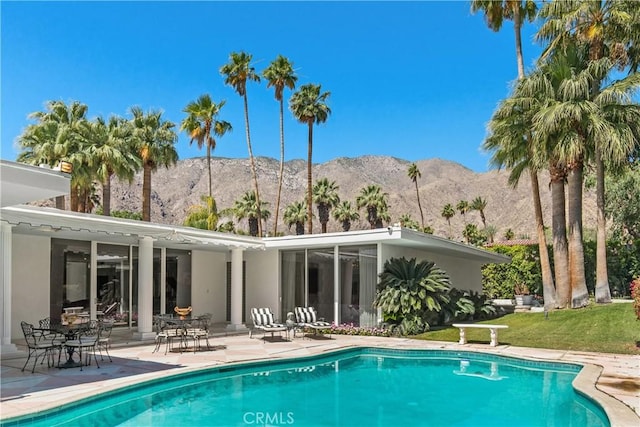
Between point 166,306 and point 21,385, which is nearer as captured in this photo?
point 21,385

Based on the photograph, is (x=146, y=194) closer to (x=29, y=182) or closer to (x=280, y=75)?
(x=280, y=75)

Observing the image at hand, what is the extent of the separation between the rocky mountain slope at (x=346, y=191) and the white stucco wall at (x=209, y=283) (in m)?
53.2

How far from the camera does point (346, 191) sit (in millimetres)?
113750

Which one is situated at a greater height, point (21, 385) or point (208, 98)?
point (208, 98)

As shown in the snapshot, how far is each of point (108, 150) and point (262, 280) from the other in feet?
35.3

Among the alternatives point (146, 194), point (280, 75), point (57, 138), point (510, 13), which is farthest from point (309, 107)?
point (57, 138)

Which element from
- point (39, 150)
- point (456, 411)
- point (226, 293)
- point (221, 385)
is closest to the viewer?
point (456, 411)

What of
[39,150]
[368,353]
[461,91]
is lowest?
[368,353]

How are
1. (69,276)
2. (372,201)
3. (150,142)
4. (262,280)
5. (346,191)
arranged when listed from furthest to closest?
1. (346,191)
2. (372,201)
3. (150,142)
4. (262,280)
5. (69,276)

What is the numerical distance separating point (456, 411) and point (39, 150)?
72.0ft

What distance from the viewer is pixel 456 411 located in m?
8.52

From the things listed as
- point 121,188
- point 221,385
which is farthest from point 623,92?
point 121,188

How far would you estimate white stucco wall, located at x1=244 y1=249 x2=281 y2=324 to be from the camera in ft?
61.6

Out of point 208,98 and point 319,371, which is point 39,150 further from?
point 319,371
